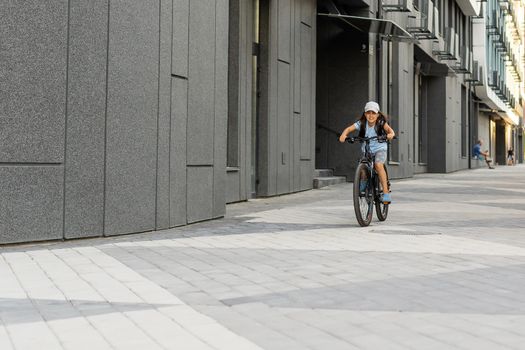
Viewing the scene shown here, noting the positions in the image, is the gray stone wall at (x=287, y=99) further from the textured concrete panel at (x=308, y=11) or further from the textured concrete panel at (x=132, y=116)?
the textured concrete panel at (x=132, y=116)

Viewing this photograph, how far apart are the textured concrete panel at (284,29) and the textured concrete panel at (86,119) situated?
8.06 meters

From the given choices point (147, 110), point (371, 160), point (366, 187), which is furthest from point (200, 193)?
point (371, 160)

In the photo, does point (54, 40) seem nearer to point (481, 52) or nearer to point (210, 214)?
point (210, 214)

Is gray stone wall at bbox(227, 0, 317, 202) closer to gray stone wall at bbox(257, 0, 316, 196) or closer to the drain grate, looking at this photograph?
gray stone wall at bbox(257, 0, 316, 196)

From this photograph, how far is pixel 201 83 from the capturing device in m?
10.6

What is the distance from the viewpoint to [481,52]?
155 feet

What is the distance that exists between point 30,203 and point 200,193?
10.5 ft

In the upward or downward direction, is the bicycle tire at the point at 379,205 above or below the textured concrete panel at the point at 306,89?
below

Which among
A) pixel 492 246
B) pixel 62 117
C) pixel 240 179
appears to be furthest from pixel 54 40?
pixel 240 179

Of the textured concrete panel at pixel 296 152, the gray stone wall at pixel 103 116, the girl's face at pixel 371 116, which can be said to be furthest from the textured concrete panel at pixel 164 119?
the textured concrete panel at pixel 296 152

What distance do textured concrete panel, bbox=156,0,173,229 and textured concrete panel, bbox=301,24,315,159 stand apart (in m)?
8.26

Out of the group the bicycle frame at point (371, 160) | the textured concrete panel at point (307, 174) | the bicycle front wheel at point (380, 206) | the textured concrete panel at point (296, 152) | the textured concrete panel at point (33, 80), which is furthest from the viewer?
the textured concrete panel at point (307, 174)

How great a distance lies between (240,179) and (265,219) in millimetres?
3393

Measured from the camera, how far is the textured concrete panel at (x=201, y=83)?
33.8 ft
